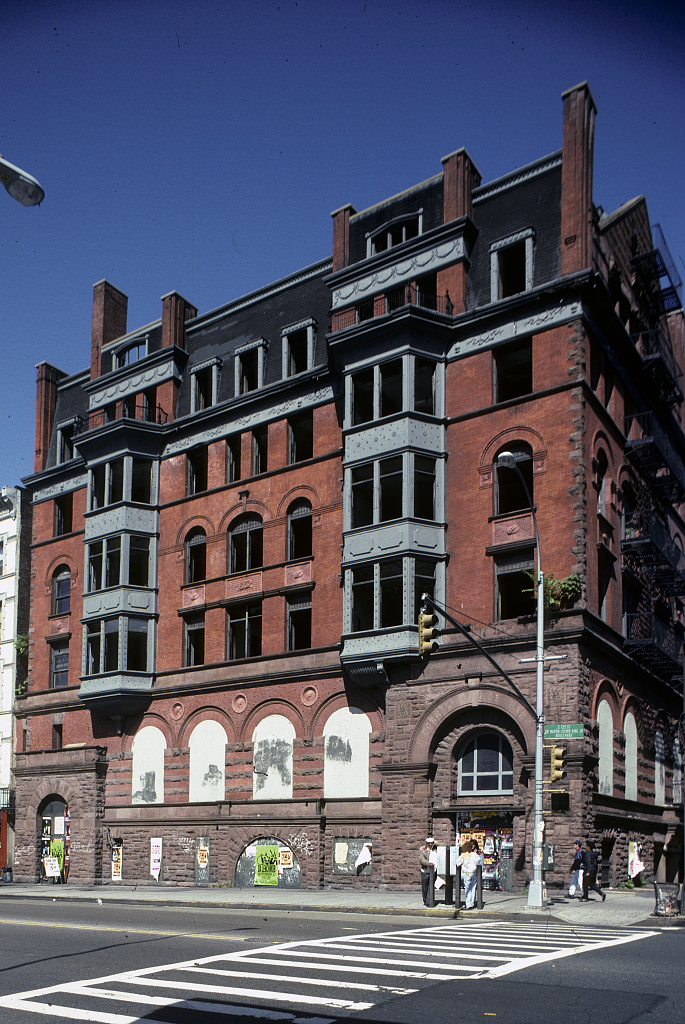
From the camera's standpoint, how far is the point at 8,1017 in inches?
449

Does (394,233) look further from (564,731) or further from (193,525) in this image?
(564,731)

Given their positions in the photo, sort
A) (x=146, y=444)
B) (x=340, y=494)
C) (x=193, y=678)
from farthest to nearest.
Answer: (x=146, y=444) < (x=193, y=678) < (x=340, y=494)

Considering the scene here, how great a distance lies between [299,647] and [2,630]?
78.8 ft

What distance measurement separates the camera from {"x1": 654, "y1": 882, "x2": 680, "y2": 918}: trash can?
2386cm

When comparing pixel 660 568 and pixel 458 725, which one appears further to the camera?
pixel 660 568

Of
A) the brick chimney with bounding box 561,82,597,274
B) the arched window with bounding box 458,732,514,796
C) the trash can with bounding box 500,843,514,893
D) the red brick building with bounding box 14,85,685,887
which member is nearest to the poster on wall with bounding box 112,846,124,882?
the red brick building with bounding box 14,85,685,887

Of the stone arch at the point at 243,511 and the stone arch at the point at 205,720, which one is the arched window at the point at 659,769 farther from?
the stone arch at the point at 243,511

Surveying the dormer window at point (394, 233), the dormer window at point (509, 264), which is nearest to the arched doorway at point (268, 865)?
the dormer window at point (509, 264)

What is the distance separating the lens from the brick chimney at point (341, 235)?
42188 millimetres

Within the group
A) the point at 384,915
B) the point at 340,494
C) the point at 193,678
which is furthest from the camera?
the point at 193,678

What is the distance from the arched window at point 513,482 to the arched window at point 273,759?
38.6 feet

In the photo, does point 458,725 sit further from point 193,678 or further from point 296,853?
point 193,678

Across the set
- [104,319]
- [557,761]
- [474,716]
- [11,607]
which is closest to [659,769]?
[474,716]

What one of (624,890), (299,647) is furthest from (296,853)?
(624,890)
